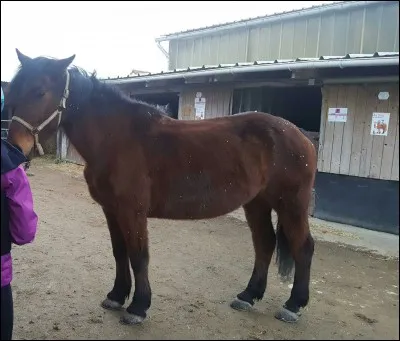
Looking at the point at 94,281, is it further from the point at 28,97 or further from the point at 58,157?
the point at 58,157

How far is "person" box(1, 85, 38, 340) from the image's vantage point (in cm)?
171

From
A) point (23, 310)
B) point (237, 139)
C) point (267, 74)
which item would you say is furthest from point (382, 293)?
point (267, 74)

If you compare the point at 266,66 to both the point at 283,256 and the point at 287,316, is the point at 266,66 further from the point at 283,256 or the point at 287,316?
the point at 287,316

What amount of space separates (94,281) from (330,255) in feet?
6.92

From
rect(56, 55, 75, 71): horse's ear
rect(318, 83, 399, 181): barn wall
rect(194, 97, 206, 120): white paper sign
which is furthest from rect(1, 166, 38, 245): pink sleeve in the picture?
rect(194, 97, 206, 120): white paper sign

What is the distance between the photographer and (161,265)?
354cm

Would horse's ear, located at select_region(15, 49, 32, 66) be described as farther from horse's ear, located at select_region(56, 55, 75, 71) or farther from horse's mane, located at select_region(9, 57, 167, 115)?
horse's ear, located at select_region(56, 55, 75, 71)

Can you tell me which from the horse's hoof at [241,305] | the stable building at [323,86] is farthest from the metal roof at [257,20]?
the horse's hoof at [241,305]

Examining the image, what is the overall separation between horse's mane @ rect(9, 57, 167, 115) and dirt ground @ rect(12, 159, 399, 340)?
4.66 ft

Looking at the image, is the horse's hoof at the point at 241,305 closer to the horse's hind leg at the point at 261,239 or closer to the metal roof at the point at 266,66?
the horse's hind leg at the point at 261,239

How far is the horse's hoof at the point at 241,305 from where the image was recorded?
276 centimetres

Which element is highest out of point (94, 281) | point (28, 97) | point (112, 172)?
point (28, 97)

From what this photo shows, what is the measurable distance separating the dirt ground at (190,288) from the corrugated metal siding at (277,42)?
426 centimetres

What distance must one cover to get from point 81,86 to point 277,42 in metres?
9.56
